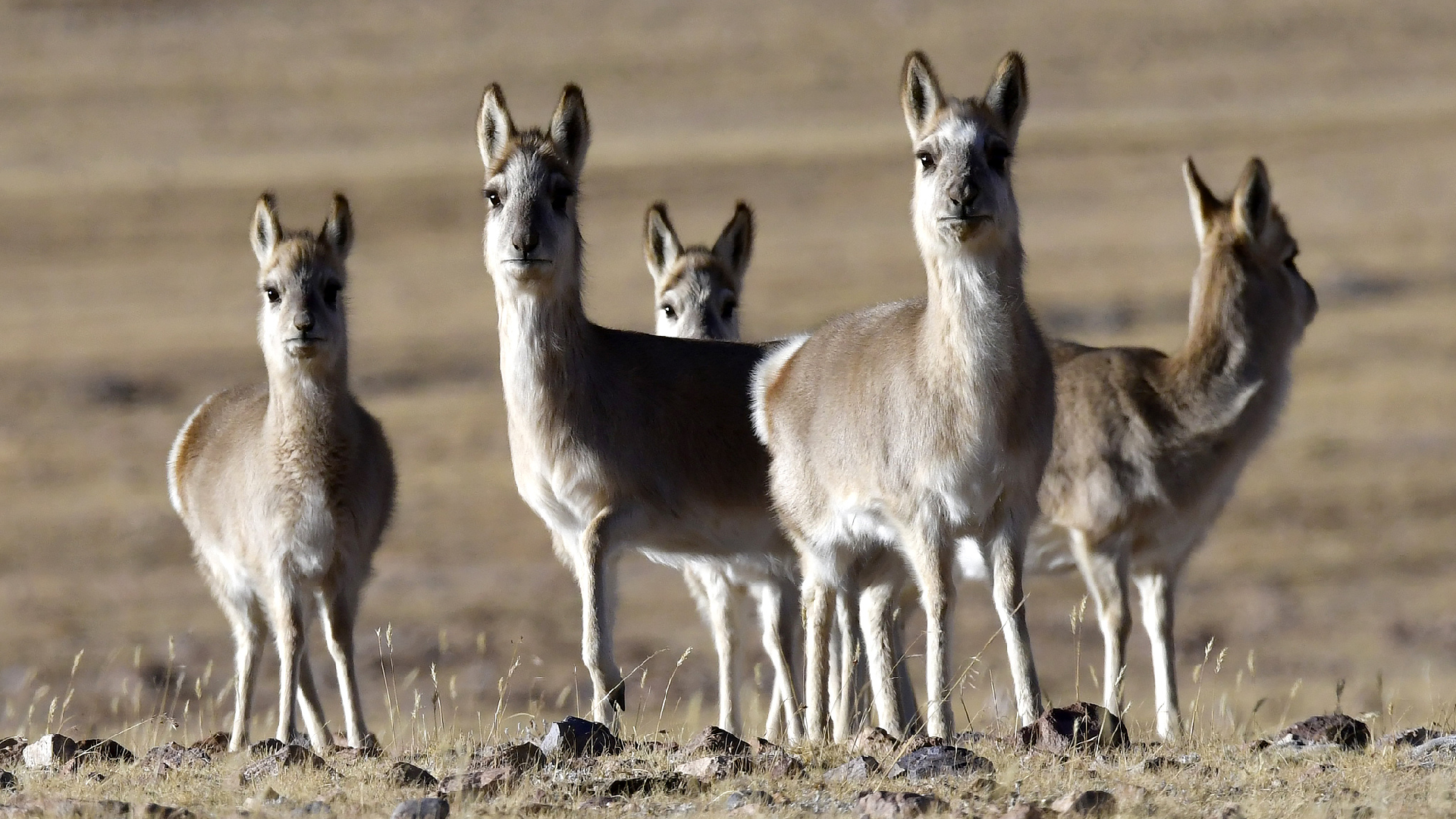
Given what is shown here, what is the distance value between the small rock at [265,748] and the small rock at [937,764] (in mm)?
2607

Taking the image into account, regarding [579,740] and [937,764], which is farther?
[579,740]

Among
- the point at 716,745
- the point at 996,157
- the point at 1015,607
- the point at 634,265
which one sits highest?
the point at 634,265

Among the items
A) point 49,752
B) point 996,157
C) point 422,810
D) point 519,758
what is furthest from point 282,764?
point 996,157

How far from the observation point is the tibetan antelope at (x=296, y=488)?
32.0ft

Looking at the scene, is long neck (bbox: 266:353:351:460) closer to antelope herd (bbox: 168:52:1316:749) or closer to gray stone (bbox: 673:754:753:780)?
antelope herd (bbox: 168:52:1316:749)

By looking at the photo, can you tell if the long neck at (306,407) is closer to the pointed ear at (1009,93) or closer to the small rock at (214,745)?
the small rock at (214,745)

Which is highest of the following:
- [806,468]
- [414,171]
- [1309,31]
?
[1309,31]

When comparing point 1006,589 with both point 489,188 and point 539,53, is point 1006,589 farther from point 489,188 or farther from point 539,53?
point 539,53

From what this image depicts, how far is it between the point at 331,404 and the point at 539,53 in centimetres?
8025

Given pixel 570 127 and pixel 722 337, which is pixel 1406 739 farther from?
pixel 722 337

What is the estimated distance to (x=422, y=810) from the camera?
20.8ft

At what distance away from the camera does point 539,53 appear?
88375mm

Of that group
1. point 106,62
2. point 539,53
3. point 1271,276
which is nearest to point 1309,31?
point 539,53

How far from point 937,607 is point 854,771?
1415 mm
